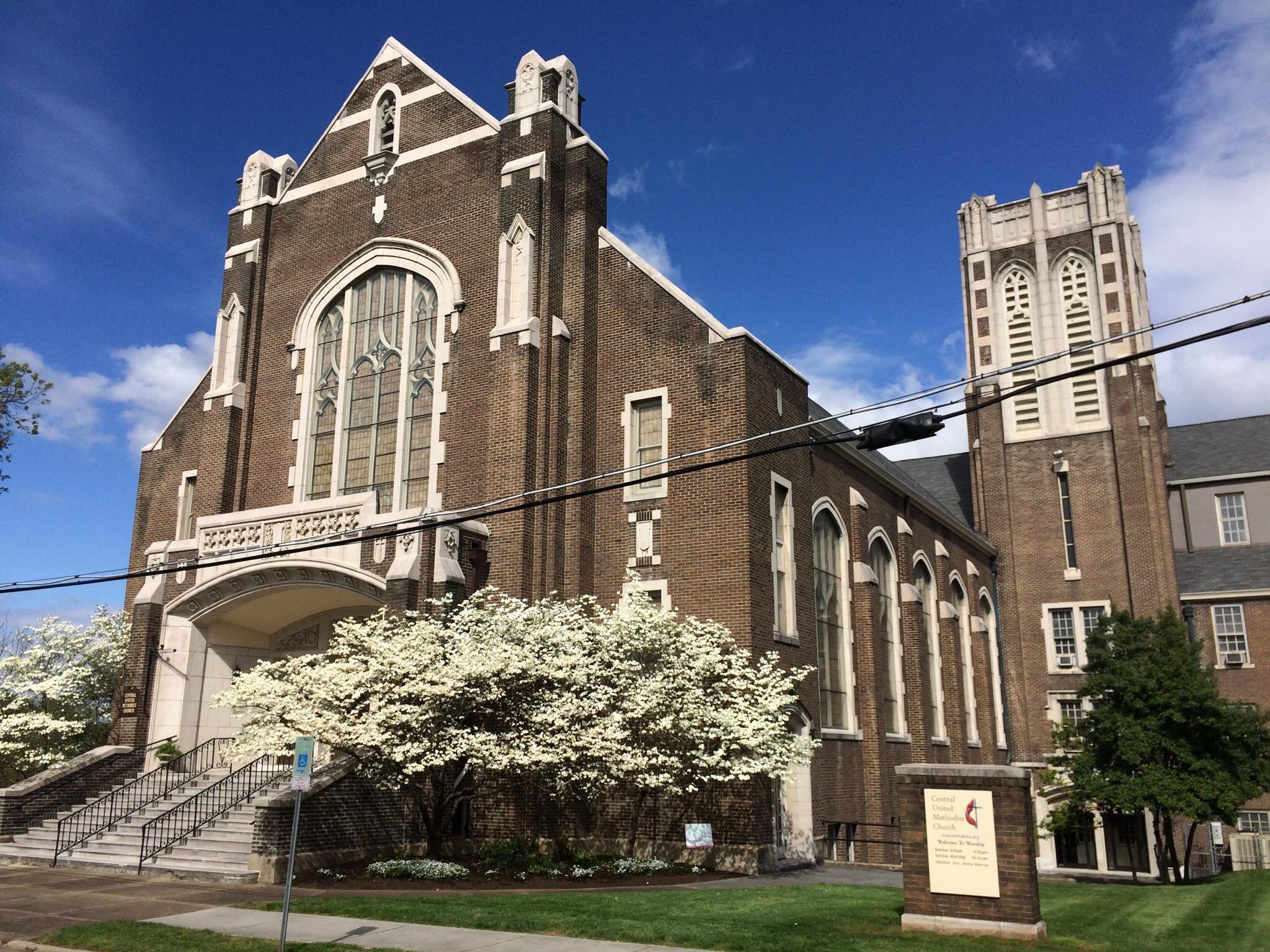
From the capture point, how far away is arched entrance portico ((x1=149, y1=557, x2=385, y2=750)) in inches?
872

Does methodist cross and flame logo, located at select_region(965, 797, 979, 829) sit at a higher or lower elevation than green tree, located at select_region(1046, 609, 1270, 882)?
lower

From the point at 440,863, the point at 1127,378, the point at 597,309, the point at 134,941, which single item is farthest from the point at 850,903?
the point at 1127,378

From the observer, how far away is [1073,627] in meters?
37.9

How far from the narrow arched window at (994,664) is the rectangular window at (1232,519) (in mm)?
9045

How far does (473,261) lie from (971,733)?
75.0 feet

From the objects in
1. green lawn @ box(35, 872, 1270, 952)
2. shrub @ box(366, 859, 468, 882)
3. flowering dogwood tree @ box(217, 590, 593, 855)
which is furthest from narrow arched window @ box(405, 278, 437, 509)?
green lawn @ box(35, 872, 1270, 952)

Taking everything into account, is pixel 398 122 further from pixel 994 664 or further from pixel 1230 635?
pixel 1230 635

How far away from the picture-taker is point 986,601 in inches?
1539

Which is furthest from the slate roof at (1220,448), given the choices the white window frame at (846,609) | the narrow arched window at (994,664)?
the white window frame at (846,609)

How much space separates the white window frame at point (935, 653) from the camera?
3200 centimetres

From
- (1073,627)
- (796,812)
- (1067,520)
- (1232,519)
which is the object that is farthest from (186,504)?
(1232,519)

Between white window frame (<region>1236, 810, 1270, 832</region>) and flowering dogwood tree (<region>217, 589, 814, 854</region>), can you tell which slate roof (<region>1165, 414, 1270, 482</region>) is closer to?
white window frame (<region>1236, 810, 1270, 832</region>)

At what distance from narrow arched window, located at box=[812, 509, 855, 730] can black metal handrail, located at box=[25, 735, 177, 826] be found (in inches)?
563

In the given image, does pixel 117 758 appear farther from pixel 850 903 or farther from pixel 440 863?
pixel 850 903
